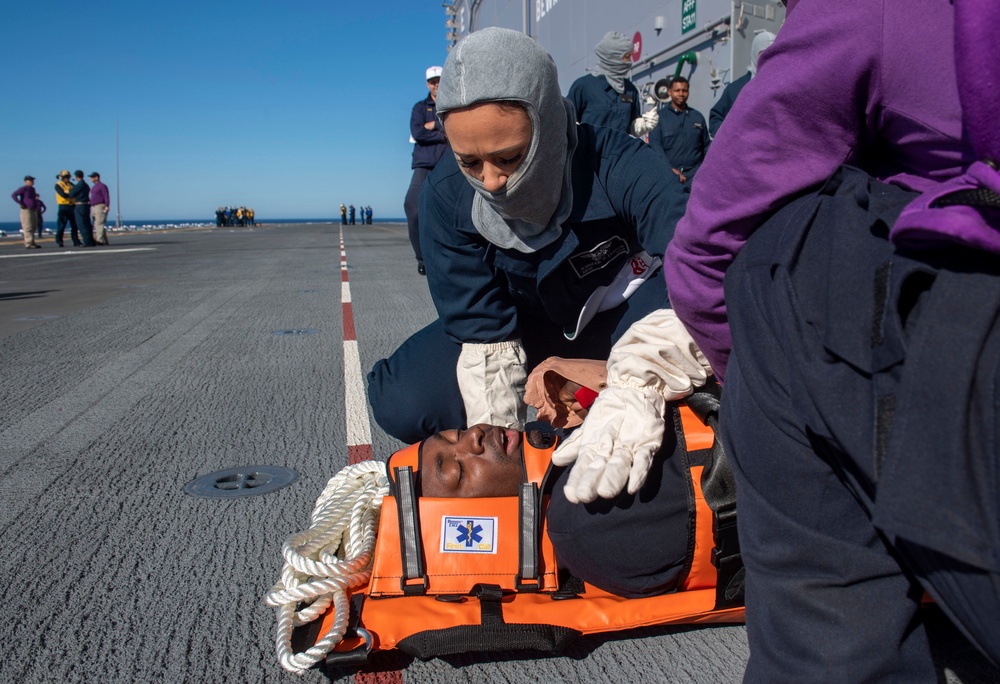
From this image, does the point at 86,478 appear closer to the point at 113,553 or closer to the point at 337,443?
the point at 113,553

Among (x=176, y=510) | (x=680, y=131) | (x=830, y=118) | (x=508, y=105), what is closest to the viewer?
(x=830, y=118)

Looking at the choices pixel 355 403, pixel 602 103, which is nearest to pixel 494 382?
pixel 355 403

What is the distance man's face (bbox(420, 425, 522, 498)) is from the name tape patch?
9 centimetres

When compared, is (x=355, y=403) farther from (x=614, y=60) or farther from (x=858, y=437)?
(x=614, y=60)

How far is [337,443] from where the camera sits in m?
3.29

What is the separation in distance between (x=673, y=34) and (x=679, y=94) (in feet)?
5.38

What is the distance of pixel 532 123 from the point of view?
7.77 feet

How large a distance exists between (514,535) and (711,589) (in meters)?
0.51

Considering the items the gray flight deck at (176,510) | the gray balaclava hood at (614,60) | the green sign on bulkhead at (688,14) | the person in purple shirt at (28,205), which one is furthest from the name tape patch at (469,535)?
the person in purple shirt at (28,205)

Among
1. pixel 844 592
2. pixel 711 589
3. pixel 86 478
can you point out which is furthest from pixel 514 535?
pixel 86 478

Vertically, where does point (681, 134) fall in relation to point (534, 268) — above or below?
above

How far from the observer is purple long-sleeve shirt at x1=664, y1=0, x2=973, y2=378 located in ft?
3.16

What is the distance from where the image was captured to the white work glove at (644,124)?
24.1 feet

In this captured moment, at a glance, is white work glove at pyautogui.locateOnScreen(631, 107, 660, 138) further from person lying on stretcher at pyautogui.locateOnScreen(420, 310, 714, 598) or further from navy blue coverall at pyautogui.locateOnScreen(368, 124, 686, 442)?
person lying on stretcher at pyautogui.locateOnScreen(420, 310, 714, 598)
